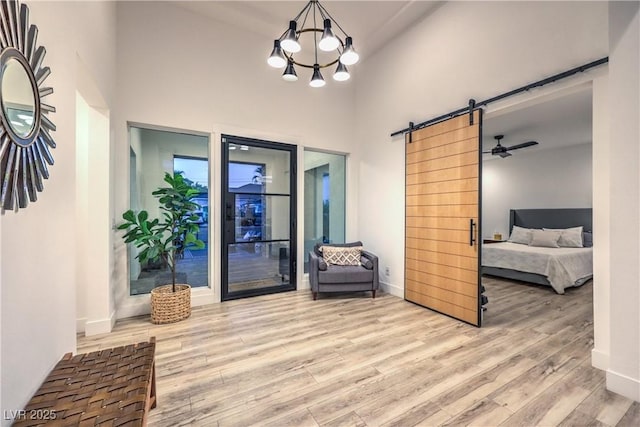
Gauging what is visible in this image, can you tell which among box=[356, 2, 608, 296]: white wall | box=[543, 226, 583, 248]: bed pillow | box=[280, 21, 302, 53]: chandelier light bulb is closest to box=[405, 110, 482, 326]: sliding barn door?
box=[356, 2, 608, 296]: white wall

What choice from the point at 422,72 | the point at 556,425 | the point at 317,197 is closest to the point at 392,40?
the point at 422,72

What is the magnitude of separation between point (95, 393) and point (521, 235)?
733cm

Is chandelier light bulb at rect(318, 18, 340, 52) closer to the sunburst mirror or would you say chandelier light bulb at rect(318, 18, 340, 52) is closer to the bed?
the sunburst mirror

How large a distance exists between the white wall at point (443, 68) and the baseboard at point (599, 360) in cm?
209

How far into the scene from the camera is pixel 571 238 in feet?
17.7

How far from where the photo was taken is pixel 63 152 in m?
1.57

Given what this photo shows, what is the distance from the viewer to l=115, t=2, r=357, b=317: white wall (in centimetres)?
320

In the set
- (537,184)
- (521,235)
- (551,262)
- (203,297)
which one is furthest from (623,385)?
(537,184)

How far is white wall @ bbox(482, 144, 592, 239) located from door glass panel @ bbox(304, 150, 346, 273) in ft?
15.6

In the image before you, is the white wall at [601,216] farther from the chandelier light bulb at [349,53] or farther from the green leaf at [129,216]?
the green leaf at [129,216]

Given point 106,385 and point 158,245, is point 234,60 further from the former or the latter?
point 106,385

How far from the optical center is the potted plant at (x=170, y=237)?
9.68 feet

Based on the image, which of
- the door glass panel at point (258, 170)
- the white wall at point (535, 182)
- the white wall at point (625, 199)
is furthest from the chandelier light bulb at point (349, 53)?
the white wall at point (535, 182)

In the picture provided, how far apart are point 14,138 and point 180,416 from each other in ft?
5.57
